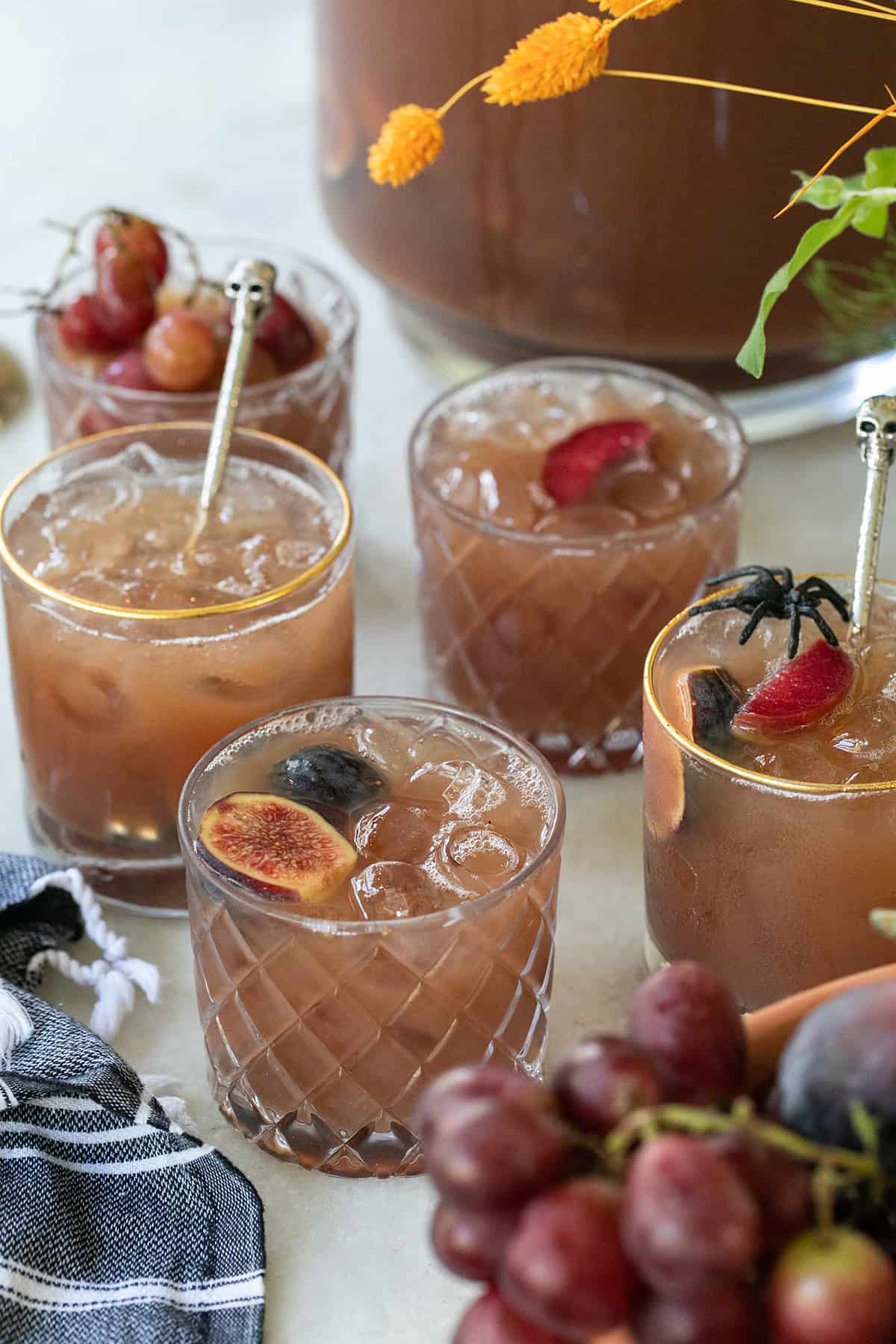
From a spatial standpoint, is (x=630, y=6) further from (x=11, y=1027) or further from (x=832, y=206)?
(x=11, y=1027)

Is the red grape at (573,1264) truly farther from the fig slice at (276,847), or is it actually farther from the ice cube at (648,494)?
the ice cube at (648,494)

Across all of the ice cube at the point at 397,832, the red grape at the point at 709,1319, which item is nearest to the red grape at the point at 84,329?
the ice cube at the point at 397,832

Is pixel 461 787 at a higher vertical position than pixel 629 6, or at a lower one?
lower

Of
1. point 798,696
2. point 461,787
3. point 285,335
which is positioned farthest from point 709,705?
point 285,335

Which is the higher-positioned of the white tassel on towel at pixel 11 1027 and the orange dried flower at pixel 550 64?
the orange dried flower at pixel 550 64

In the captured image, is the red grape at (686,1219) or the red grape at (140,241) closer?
the red grape at (686,1219)

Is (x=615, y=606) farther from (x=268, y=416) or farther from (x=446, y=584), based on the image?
(x=268, y=416)
